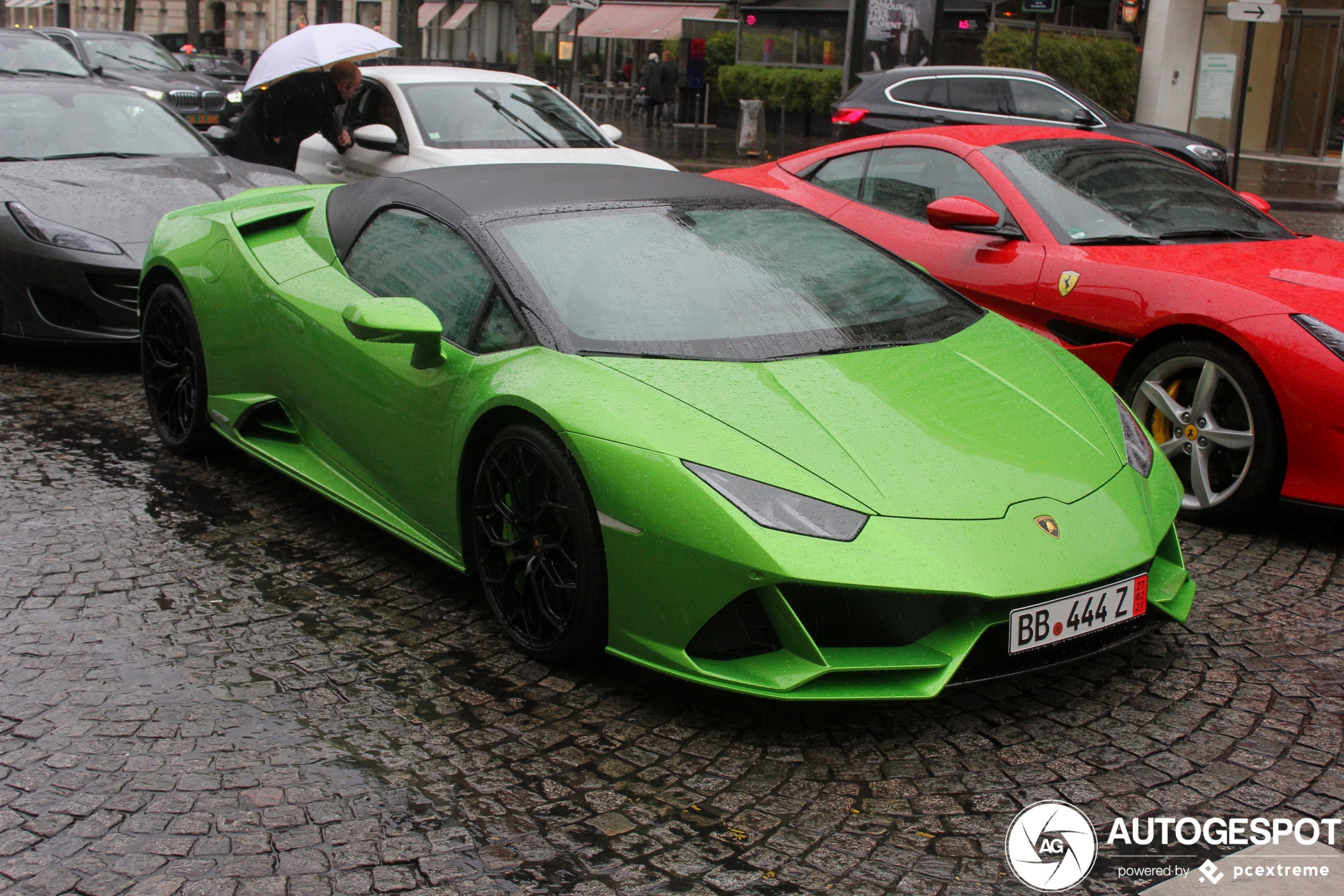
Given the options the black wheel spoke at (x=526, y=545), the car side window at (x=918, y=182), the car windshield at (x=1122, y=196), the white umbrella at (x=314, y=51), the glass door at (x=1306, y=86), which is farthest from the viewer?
the glass door at (x=1306, y=86)

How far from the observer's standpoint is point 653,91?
2938 cm

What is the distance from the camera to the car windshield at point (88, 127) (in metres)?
7.52

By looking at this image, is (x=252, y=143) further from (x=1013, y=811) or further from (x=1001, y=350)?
(x=1013, y=811)

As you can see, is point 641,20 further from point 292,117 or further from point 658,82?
point 292,117

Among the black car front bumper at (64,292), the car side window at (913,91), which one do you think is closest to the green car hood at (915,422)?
the black car front bumper at (64,292)

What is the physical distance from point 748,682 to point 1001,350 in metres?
1.51

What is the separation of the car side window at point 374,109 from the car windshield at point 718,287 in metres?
5.69

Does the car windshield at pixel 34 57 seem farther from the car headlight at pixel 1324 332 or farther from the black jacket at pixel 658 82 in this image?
the black jacket at pixel 658 82

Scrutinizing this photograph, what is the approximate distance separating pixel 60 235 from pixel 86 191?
0.52 m

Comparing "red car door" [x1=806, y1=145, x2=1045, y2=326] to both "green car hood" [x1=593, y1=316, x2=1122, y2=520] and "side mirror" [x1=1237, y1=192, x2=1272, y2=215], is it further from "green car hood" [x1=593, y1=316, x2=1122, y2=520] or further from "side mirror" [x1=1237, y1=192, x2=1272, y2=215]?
"green car hood" [x1=593, y1=316, x2=1122, y2=520]

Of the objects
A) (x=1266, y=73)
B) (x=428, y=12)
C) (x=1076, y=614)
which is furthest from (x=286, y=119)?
(x=428, y=12)

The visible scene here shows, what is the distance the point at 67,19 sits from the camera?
247 feet

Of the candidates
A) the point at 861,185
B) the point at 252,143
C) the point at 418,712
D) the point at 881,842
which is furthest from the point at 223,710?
the point at 252,143

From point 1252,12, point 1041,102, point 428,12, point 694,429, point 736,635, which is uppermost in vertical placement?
point 428,12
